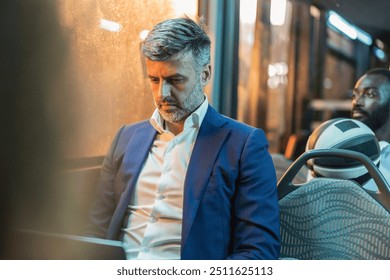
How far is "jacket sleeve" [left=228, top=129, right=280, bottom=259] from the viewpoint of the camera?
181cm

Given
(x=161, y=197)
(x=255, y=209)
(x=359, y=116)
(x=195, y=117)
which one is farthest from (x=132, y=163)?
(x=359, y=116)

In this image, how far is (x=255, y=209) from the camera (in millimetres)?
1812

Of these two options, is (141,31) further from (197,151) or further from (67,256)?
(67,256)

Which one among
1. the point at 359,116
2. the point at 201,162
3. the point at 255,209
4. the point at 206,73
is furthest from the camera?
the point at 359,116

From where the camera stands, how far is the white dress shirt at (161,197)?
1.94 meters

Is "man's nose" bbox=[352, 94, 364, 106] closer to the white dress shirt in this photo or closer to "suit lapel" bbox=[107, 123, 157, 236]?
the white dress shirt

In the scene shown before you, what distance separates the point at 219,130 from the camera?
1.96 meters

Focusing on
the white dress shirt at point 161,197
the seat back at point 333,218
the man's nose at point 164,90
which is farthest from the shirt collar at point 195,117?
the seat back at point 333,218

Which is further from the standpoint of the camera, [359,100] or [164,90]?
[359,100]

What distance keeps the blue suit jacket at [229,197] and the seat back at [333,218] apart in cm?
11

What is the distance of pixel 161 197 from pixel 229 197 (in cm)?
24

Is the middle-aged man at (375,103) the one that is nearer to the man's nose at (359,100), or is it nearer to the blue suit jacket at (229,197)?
the man's nose at (359,100)

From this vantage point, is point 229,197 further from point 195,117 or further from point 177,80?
point 177,80

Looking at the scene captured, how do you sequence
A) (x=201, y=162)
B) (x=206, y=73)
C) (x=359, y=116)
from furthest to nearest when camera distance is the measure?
1. (x=359, y=116)
2. (x=206, y=73)
3. (x=201, y=162)
